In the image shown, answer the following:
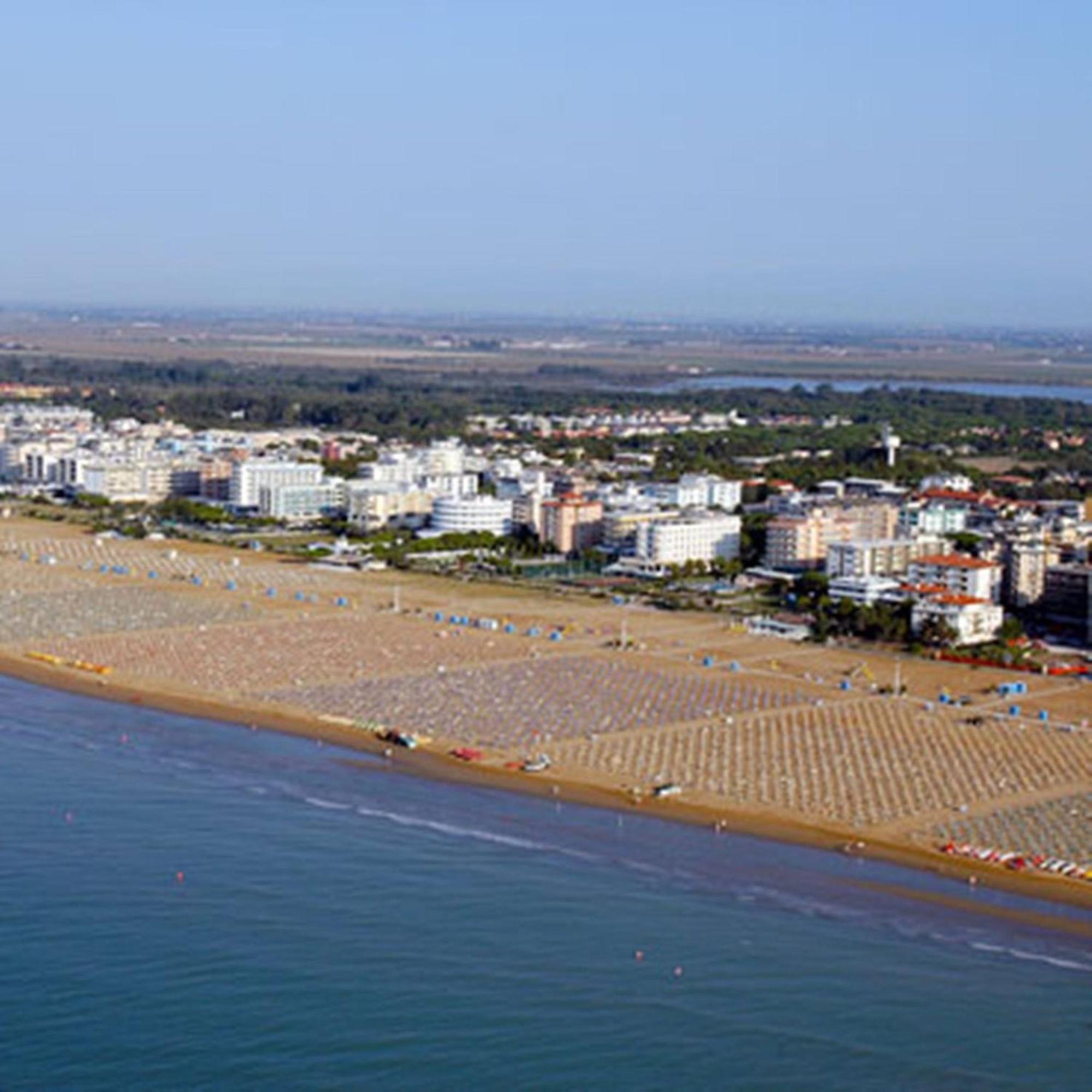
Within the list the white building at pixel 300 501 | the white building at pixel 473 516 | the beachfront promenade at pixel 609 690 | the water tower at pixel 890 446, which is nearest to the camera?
the beachfront promenade at pixel 609 690

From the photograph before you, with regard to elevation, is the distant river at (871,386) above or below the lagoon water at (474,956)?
above

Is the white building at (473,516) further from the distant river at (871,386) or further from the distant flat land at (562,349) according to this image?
the distant flat land at (562,349)

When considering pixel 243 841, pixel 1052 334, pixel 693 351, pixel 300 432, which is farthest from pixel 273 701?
pixel 1052 334

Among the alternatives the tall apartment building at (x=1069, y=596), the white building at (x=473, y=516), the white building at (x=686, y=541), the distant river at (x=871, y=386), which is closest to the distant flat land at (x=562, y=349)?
the distant river at (x=871, y=386)

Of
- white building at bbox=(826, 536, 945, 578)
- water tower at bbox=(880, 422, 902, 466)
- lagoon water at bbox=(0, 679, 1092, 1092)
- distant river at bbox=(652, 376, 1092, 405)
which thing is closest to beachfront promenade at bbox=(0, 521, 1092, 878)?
lagoon water at bbox=(0, 679, 1092, 1092)

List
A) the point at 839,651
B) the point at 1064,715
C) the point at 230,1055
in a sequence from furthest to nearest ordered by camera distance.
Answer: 1. the point at 839,651
2. the point at 1064,715
3. the point at 230,1055

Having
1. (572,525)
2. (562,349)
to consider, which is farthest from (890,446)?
(562,349)

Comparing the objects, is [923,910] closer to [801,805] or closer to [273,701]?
[801,805]
